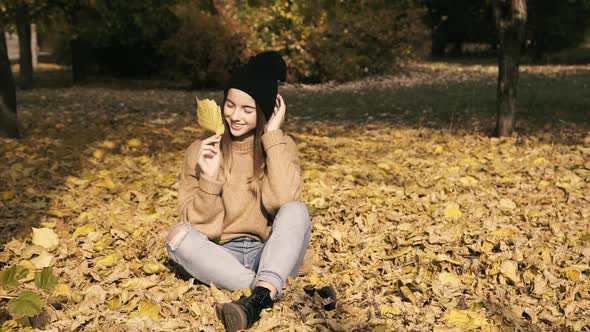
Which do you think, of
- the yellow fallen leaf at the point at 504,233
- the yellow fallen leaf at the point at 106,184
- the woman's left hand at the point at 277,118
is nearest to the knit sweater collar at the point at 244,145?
the woman's left hand at the point at 277,118

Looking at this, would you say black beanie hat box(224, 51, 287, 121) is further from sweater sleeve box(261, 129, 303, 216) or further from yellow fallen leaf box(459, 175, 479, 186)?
yellow fallen leaf box(459, 175, 479, 186)

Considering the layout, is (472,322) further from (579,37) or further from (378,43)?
(579,37)

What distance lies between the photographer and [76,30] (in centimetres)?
1602

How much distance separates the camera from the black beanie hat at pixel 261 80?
138 inches

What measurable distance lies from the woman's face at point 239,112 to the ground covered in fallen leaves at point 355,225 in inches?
36.1

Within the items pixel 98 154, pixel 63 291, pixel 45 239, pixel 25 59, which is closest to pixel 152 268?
pixel 63 291

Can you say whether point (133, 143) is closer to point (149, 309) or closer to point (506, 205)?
point (506, 205)

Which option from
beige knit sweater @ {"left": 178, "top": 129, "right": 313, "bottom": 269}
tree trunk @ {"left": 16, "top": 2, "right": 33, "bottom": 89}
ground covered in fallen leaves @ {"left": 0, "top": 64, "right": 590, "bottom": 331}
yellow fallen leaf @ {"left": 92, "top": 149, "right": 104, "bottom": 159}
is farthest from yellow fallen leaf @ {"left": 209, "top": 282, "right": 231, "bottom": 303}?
tree trunk @ {"left": 16, "top": 2, "right": 33, "bottom": 89}

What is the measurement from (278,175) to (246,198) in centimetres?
25

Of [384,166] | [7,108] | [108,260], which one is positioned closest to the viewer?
Result: [108,260]

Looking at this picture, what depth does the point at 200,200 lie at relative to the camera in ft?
11.6

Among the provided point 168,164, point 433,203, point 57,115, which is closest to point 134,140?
point 168,164

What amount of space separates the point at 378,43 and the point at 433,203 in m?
14.8

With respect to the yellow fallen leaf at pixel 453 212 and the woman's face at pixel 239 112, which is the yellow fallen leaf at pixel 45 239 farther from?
the yellow fallen leaf at pixel 453 212
